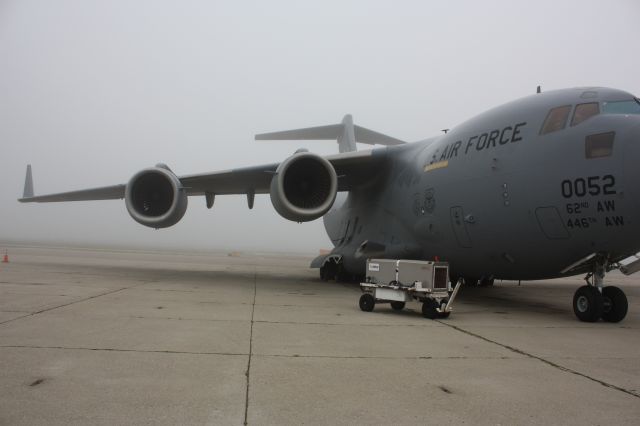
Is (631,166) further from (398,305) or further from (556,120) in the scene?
(398,305)

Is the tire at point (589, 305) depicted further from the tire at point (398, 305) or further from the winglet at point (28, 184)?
the winglet at point (28, 184)

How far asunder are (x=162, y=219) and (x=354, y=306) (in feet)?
18.6

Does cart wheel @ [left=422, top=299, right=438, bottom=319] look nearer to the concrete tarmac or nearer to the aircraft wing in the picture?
the concrete tarmac

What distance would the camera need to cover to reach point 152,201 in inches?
517

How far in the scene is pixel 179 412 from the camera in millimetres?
3016

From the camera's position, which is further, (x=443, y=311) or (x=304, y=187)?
(x=304, y=187)

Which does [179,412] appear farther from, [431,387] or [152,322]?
[152,322]

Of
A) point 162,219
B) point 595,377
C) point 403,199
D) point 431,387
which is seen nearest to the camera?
point 431,387

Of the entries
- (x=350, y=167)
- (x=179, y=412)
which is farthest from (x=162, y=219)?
(x=179, y=412)

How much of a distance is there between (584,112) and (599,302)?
2771 mm

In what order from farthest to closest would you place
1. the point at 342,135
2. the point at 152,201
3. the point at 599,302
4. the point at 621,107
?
1. the point at 342,135
2. the point at 152,201
3. the point at 599,302
4. the point at 621,107

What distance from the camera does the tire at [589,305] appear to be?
725 centimetres

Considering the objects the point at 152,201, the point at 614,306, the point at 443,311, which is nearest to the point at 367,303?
the point at 443,311

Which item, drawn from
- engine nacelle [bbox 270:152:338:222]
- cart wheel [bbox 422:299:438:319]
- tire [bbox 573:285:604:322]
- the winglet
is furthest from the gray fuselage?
the winglet
